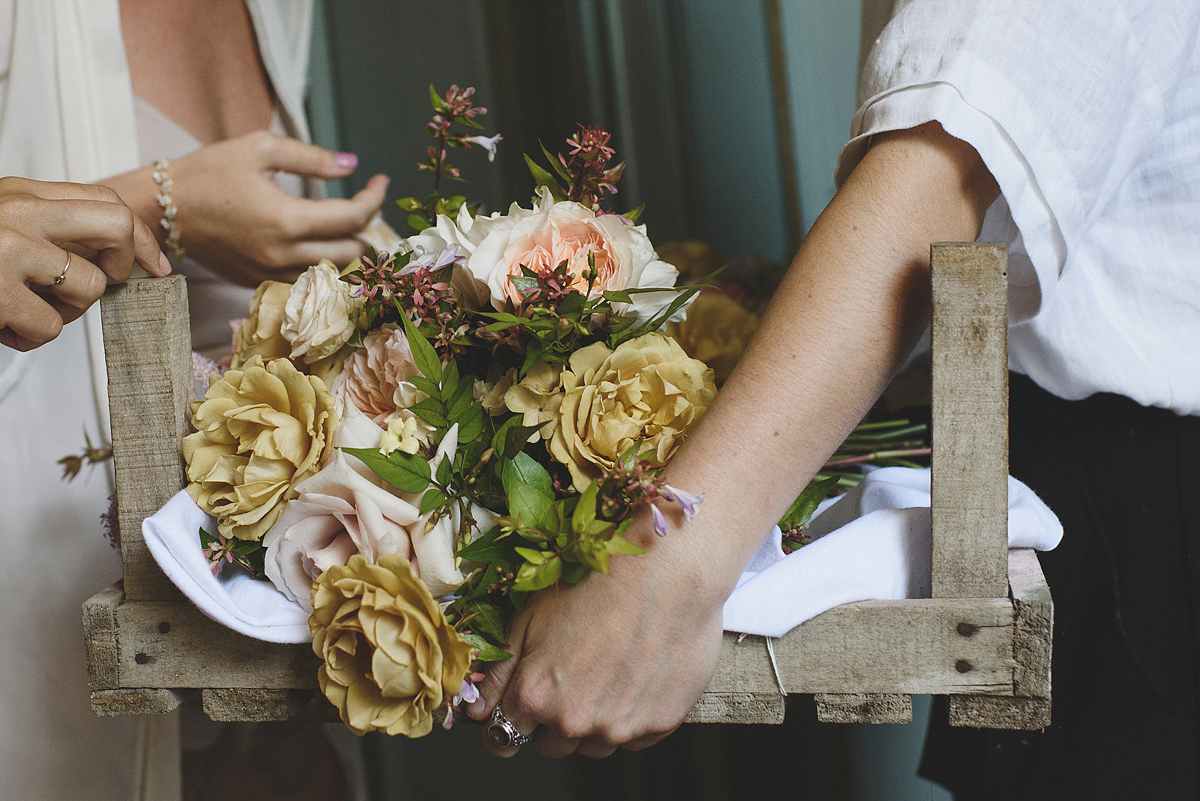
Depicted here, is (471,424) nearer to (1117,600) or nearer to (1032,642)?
(1032,642)

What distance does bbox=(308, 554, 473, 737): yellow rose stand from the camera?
1.47 ft

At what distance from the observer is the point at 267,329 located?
2.06 feet

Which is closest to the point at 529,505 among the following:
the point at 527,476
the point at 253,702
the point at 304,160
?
the point at 527,476

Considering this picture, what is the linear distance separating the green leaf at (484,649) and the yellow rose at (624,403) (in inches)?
4.1

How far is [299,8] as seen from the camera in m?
1.25

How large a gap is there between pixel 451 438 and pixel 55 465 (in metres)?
0.66

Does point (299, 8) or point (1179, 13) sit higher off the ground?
point (299, 8)

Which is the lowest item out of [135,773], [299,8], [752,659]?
[135,773]

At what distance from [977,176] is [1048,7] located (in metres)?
0.10

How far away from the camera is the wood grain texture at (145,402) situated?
56 centimetres

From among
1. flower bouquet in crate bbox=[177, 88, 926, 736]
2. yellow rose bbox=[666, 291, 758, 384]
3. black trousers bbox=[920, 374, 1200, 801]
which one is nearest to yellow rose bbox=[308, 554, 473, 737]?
flower bouquet in crate bbox=[177, 88, 926, 736]

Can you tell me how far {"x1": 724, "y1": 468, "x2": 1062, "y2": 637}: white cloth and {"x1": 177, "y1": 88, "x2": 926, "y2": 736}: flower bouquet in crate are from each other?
65 millimetres

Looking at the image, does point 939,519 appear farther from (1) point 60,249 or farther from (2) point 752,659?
(1) point 60,249

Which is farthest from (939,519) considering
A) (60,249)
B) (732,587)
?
(60,249)
